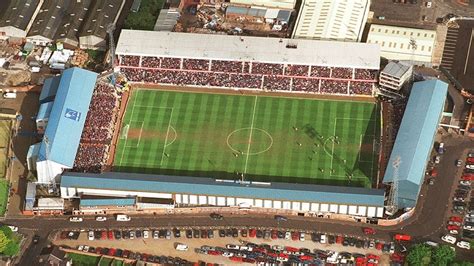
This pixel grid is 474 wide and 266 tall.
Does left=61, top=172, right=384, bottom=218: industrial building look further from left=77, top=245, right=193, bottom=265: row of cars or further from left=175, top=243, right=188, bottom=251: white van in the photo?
left=77, top=245, right=193, bottom=265: row of cars

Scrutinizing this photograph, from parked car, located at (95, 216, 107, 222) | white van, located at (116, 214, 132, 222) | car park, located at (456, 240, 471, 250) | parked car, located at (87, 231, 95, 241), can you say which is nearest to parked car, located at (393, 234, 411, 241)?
car park, located at (456, 240, 471, 250)

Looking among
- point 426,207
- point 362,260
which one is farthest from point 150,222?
point 426,207

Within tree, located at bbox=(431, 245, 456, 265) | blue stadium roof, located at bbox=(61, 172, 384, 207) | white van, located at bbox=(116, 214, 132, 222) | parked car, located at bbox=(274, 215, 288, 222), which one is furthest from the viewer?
white van, located at bbox=(116, 214, 132, 222)

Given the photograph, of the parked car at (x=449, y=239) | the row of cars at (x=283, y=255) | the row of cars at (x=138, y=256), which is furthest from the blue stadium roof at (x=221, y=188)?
the parked car at (x=449, y=239)

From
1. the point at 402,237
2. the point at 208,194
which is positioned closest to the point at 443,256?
the point at 402,237

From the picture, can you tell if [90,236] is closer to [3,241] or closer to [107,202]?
[107,202]

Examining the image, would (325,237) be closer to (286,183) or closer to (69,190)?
(286,183)
